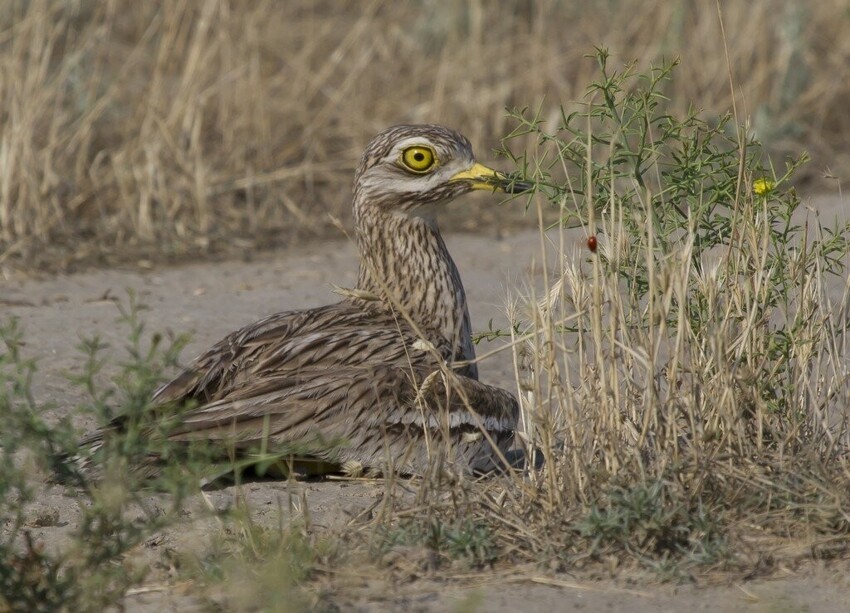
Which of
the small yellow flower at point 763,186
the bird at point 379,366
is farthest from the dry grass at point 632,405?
the bird at point 379,366

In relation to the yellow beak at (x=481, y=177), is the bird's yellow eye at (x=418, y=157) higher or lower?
higher

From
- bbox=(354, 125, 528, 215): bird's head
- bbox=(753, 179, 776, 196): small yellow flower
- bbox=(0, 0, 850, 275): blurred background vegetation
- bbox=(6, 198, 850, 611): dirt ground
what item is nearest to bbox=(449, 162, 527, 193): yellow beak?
bbox=(354, 125, 528, 215): bird's head

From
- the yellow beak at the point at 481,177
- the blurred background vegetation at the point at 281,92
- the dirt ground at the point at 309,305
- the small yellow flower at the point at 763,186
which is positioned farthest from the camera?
the blurred background vegetation at the point at 281,92

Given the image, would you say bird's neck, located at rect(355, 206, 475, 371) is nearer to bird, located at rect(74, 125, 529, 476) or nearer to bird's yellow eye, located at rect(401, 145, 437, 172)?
bird, located at rect(74, 125, 529, 476)

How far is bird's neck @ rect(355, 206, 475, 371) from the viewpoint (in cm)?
554

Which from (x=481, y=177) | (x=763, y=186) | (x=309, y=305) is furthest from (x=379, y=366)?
(x=309, y=305)

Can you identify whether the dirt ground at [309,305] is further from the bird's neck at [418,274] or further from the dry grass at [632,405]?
the bird's neck at [418,274]

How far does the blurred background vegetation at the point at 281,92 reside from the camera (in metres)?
8.30

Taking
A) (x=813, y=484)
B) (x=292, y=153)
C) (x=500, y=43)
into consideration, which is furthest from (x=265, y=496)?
(x=500, y=43)

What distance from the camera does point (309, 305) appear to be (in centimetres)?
742

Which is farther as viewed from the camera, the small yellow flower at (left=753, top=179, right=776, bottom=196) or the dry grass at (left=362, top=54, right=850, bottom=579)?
the small yellow flower at (left=753, top=179, right=776, bottom=196)

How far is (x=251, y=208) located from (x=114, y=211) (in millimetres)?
790

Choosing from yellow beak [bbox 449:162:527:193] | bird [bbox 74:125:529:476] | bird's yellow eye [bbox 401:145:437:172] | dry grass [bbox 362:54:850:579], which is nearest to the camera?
dry grass [bbox 362:54:850:579]

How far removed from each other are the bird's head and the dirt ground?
0.50 metres
